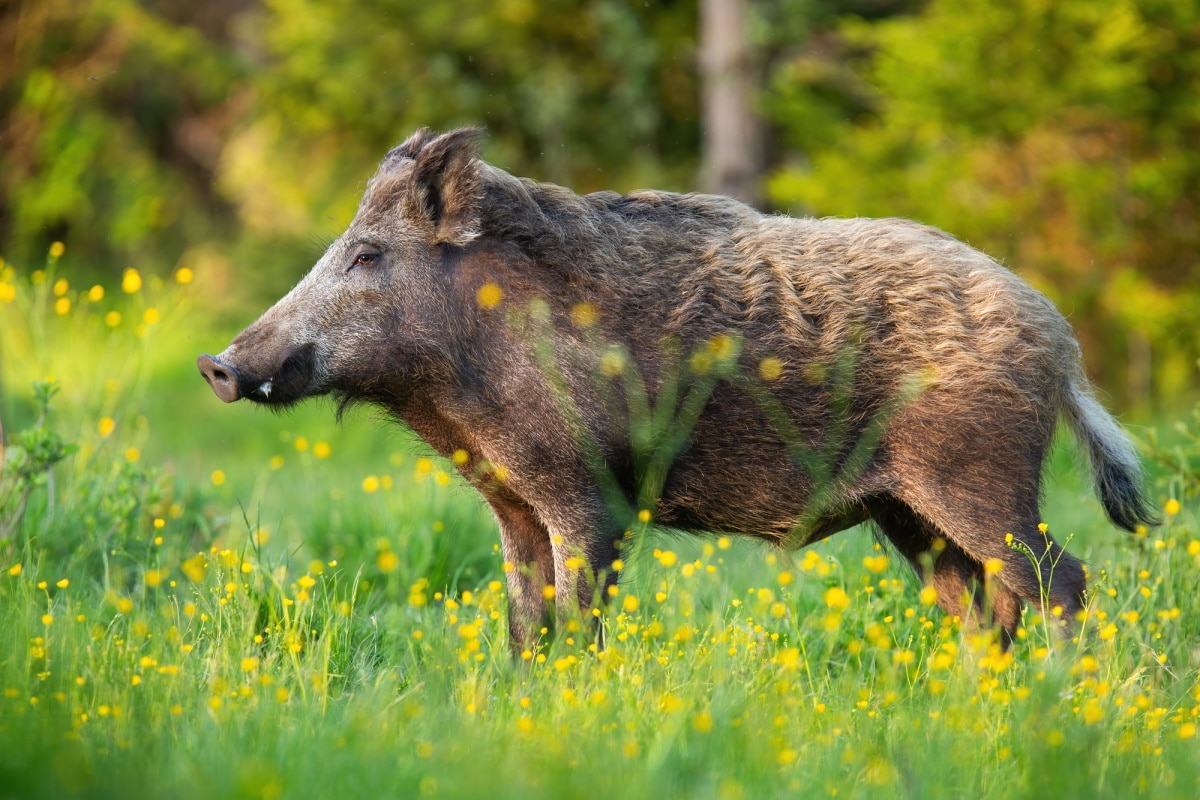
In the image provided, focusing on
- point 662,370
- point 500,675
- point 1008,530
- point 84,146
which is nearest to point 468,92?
point 84,146

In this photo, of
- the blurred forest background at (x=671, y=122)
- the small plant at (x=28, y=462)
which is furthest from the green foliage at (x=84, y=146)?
the small plant at (x=28, y=462)

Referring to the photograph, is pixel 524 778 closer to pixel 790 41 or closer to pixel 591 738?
pixel 591 738

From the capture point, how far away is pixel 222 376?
13.1 ft

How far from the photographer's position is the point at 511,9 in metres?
11.3

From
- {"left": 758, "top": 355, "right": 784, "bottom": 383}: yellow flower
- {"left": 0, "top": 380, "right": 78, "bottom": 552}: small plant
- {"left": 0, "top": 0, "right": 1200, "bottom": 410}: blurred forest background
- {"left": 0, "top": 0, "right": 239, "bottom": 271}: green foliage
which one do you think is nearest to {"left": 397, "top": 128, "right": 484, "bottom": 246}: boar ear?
{"left": 758, "top": 355, "right": 784, "bottom": 383}: yellow flower

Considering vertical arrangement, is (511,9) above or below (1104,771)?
above

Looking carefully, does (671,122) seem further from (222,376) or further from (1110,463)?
(222,376)

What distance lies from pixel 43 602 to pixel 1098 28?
7.93 meters

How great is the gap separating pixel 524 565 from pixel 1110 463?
205cm

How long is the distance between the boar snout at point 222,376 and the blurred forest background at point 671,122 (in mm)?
6080

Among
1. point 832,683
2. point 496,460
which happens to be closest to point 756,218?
point 496,460

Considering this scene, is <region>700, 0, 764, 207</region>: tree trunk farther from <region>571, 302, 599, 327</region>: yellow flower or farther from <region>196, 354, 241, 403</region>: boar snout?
<region>196, 354, 241, 403</region>: boar snout

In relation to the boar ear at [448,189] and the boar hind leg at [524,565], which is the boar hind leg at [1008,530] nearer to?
the boar hind leg at [524,565]

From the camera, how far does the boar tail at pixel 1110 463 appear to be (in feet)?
14.6
